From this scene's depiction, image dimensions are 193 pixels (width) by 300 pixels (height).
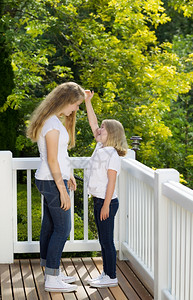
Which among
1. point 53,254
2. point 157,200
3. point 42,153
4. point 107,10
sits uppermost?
point 107,10

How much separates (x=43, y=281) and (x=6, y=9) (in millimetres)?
4700

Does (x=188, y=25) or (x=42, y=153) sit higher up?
(x=188, y=25)

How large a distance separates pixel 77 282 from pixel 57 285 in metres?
0.25

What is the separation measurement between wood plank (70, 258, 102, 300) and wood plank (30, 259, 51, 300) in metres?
0.28

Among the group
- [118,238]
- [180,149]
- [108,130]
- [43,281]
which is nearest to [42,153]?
[108,130]

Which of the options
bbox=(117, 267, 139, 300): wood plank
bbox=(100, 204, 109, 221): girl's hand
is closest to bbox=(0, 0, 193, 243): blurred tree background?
bbox=(117, 267, 139, 300): wood plank

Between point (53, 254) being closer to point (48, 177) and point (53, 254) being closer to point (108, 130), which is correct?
point (48, 177)

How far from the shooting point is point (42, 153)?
12.0ft

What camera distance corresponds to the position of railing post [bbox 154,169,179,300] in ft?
11.1

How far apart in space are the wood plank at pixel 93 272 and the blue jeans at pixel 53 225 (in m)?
0.35

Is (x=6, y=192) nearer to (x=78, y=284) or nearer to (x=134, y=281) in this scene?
(x=78, y=284)

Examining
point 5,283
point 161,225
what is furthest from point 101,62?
point 161,225

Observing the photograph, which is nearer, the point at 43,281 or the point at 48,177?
the point at 48,177

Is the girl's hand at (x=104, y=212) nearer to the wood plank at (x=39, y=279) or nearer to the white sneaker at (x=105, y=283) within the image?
the white sneaker at (x=105, y=283)
